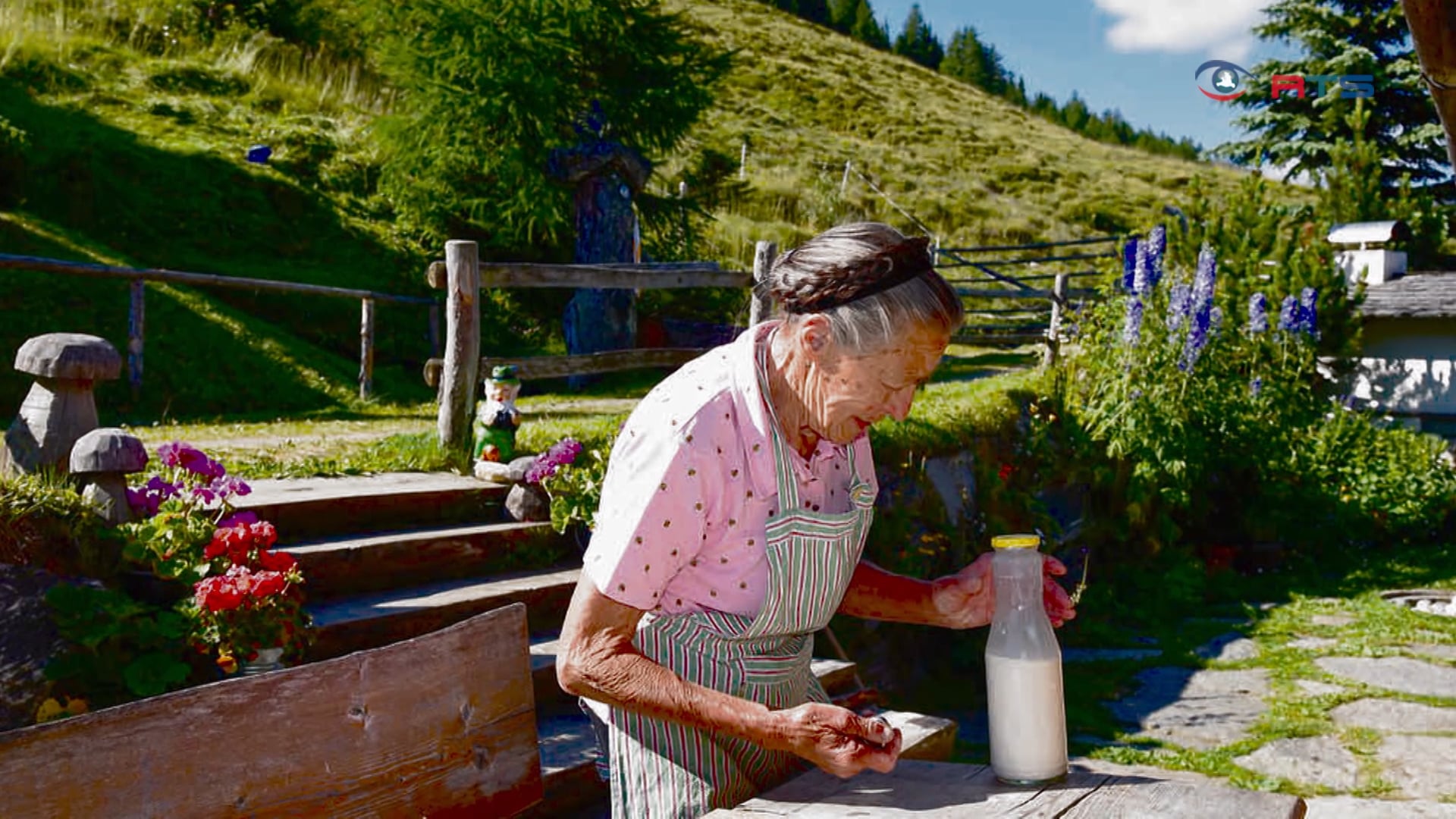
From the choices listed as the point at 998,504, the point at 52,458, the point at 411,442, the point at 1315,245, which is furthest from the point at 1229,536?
the point at 52,458

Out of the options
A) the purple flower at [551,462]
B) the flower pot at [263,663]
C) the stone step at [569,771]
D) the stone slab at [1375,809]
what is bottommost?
the stone slab at [1375,809]

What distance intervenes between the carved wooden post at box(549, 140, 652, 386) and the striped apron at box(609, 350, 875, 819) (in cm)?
977

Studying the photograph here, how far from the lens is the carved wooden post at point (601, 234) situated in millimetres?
11625

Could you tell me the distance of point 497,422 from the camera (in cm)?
564

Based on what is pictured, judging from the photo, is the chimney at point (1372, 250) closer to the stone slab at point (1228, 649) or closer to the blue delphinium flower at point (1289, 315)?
the blue delphinium flower at point (1289, 315)

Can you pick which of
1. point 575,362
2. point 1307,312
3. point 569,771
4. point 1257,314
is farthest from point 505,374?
point 1307,312

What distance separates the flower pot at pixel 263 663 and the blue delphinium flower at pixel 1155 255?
6.04 metres

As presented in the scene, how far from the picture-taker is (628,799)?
1.89 m

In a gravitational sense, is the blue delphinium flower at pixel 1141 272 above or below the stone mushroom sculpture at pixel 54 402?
above

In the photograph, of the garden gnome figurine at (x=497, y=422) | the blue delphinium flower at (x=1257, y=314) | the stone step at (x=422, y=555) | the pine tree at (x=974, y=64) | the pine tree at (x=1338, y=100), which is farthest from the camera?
the pine tree at (x=974, y=64)

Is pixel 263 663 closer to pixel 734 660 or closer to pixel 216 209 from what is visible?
pixel 734 660

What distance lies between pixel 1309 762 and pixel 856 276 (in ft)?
12.2

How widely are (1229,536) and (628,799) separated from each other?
7823mm

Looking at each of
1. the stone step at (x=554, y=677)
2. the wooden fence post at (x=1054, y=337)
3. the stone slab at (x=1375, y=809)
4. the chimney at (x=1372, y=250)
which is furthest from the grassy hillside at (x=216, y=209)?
the stone slab at (x=1375, y=809)
